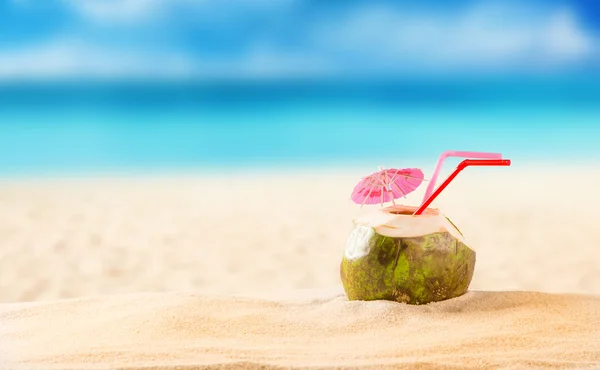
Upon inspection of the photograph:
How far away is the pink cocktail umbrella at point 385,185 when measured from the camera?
1.71 metres

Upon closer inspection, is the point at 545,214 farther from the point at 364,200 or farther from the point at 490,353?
the point at 490,353

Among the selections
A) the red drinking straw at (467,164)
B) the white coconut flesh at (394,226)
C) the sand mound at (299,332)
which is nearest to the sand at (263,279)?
the sand mound at (299,332)

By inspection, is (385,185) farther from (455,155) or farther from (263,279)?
(263,279)

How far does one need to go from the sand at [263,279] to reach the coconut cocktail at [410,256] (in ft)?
0.16

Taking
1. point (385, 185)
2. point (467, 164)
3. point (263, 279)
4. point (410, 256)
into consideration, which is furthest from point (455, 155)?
point (263, 279)

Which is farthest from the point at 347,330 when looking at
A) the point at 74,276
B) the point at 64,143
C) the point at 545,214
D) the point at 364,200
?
the point at 64,143

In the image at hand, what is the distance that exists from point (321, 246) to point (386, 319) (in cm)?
175

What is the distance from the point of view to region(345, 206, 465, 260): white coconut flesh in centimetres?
160

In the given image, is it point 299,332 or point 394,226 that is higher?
point 394,226

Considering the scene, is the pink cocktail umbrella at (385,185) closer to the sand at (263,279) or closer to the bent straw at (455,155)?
the bent straw at (455,155)

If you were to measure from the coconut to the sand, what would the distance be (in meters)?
0.05

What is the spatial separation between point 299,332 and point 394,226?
1.20ft

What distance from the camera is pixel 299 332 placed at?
4.86 ft

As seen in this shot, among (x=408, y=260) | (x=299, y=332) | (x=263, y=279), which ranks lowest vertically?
(x=263, y=279)
